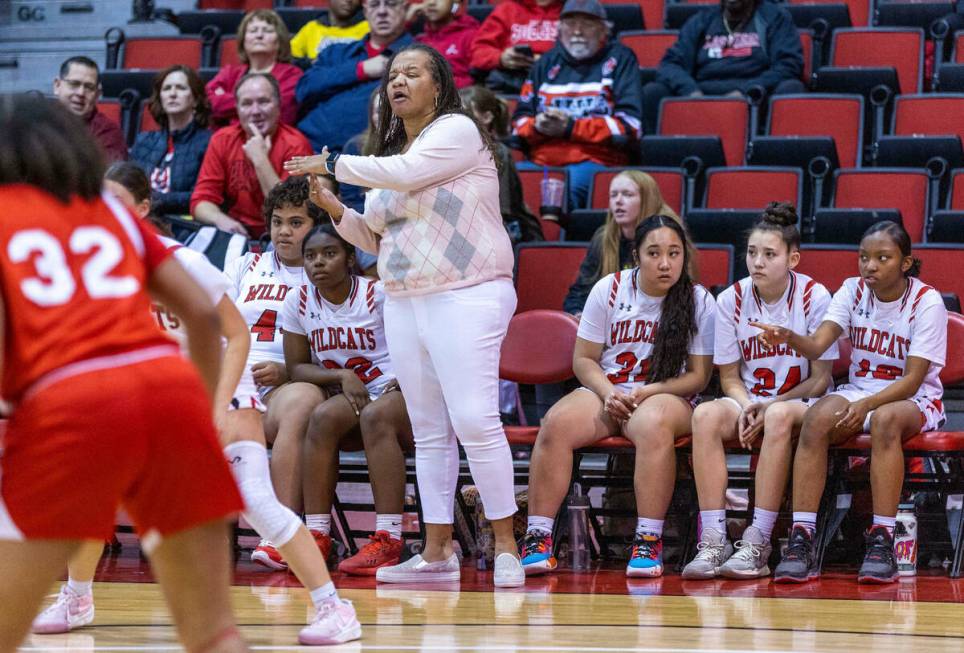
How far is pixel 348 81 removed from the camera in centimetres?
695

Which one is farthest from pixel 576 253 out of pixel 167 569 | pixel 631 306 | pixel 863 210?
pixel 167 569

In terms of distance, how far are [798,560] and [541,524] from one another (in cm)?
87

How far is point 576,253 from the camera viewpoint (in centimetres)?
588

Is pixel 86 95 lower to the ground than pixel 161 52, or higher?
lower

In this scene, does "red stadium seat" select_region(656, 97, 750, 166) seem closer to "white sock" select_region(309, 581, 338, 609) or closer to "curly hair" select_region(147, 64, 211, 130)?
"curly hair" select_region(147, 64, 211, 130)

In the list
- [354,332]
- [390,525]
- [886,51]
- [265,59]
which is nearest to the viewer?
[390,525]

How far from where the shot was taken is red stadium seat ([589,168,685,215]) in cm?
638

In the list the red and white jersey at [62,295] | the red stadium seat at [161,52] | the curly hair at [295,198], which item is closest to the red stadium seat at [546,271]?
the curly hair at [295,198]

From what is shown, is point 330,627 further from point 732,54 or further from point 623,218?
point 732,54

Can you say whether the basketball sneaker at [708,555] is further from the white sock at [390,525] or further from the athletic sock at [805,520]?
the white sock at [390,525]

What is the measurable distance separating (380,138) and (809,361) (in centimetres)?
176

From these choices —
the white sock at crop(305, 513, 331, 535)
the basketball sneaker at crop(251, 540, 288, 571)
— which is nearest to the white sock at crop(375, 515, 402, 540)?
the white sock at crop(305, 513, 331, 535)

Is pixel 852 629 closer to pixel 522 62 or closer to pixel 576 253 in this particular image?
pixel 576 253

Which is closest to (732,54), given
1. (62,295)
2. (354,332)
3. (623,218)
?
(623,218)
